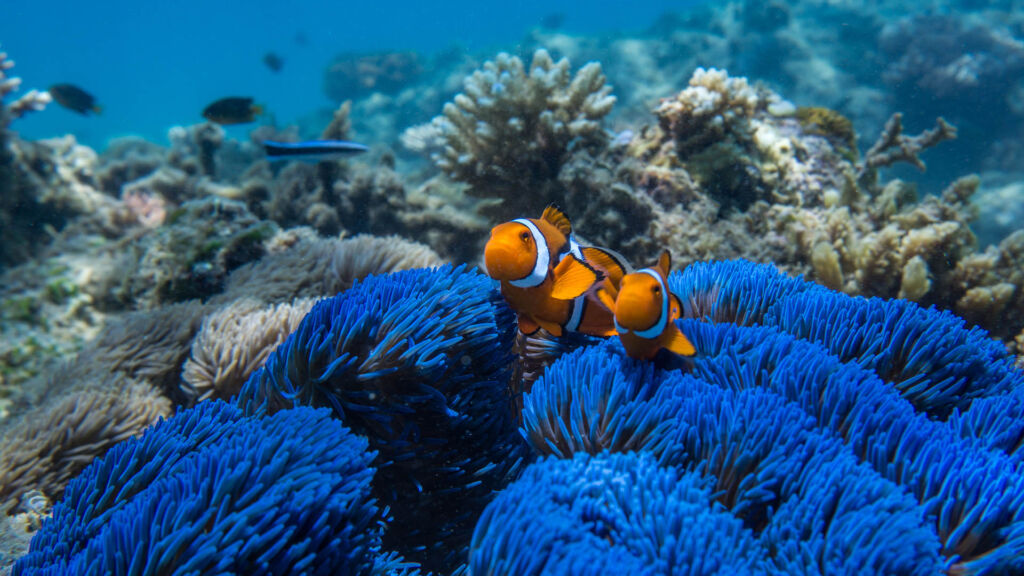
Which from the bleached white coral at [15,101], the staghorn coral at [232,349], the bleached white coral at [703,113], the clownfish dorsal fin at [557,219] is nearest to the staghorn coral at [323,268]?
the staghorn coral at [232,349]

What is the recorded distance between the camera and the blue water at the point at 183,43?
76.4 metres

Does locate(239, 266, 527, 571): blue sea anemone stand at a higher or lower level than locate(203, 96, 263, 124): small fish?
lower

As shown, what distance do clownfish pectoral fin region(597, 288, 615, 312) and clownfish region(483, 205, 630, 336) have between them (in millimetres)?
42

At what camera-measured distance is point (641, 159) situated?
193 inches

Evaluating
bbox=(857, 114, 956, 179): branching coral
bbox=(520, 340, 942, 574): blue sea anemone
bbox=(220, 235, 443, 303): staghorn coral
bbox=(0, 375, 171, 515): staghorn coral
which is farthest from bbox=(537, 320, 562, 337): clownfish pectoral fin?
bbox=(857, 114, 956, 179): branching coral

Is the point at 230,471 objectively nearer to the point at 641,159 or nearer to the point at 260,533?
the point at 260,533

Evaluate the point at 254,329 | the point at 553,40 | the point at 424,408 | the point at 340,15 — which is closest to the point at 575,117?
the point at 254,329

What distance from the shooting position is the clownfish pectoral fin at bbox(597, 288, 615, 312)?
186cm

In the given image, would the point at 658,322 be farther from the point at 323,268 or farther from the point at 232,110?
the point at 232,110

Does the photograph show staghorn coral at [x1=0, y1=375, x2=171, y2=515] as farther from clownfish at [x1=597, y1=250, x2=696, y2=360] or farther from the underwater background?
clownfish at [x1=597, y1=250, x2=696, y2=360]

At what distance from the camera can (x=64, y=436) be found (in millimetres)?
2494

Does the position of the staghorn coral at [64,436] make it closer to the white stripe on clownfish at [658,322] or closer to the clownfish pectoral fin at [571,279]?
the clownfish pectoral fin at [571,279]

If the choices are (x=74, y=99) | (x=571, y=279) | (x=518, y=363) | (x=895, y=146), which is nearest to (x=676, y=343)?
(x=571, y=279)

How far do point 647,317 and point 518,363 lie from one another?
887mm
